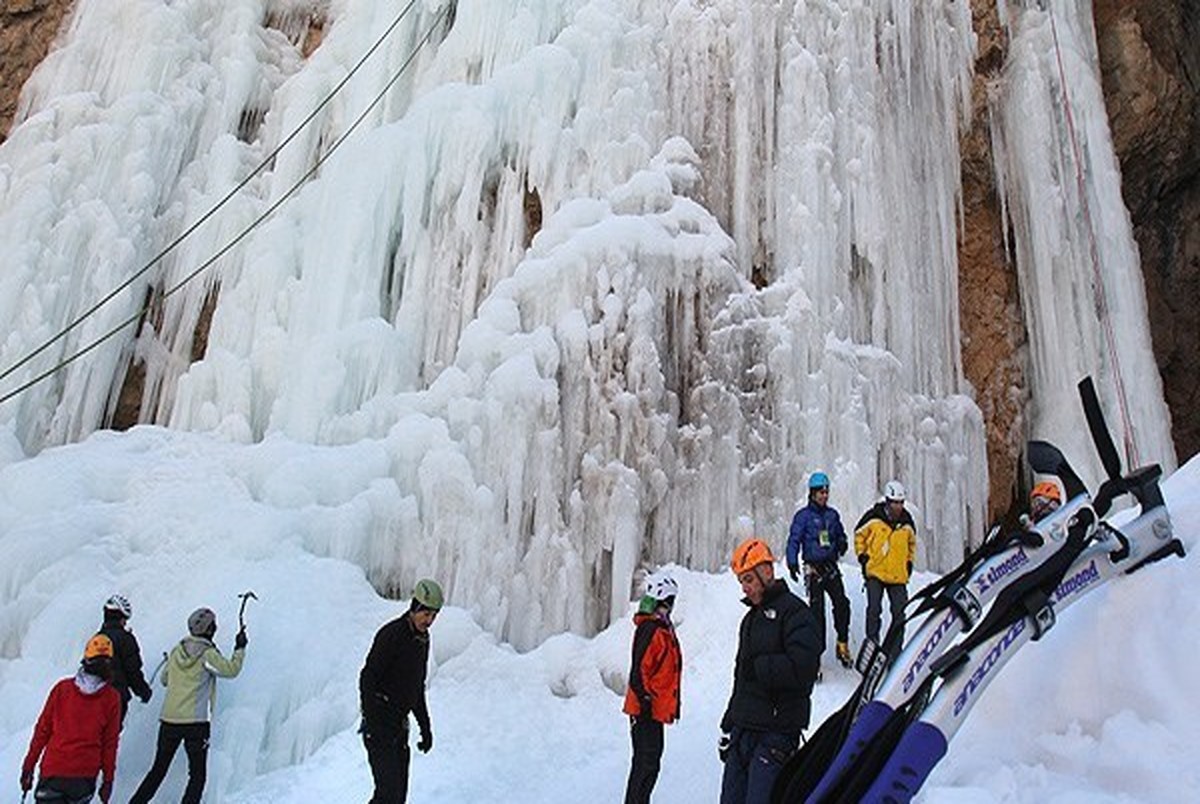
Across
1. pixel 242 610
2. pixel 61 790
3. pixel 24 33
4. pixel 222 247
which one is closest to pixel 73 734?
pixel 61 790

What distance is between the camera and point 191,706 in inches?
238

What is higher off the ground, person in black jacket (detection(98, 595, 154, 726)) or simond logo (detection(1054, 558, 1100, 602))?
simond logo (detection(1054, 558, 1100, 602))

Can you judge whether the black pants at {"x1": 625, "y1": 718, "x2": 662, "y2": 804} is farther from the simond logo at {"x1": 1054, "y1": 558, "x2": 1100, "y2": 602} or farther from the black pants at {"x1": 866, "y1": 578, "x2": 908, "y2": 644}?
the black pants at {"x1": 866, "y1": 578, "x2": 908, "y2": 644}

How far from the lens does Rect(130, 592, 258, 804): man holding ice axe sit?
5969 mm

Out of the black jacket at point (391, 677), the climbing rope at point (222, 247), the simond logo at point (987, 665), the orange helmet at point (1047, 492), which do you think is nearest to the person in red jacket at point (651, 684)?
the black jacket at point (391, 677)

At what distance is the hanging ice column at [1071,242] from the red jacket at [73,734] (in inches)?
318

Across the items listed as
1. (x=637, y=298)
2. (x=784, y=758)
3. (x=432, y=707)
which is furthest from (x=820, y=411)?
(x=784, y=758)

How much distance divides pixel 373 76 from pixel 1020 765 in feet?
→ 29.6

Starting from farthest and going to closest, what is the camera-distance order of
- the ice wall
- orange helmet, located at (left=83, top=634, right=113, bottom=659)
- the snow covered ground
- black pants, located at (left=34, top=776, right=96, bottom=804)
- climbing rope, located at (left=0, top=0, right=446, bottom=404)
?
climbing rope, located at (left=0, top=0, right=446, bottom=404)
the ice wall
the snow covered ground
orange helmet, located at (left=83, top=634, right=113, bottom=659)
black pants, located at (left=34, top=776, right=96, bottom=804)

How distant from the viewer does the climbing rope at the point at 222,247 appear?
944 centimetres

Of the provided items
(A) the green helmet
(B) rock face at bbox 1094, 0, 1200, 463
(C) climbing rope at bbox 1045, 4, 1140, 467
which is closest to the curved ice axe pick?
(A) the green helmet

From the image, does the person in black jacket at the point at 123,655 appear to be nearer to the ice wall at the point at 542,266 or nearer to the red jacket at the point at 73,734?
the red jacket at the point at 73,734

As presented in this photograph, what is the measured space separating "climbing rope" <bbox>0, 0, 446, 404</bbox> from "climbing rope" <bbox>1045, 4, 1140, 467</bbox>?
609cm

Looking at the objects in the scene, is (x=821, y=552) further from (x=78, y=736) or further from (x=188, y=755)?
(x=78, y=736)
